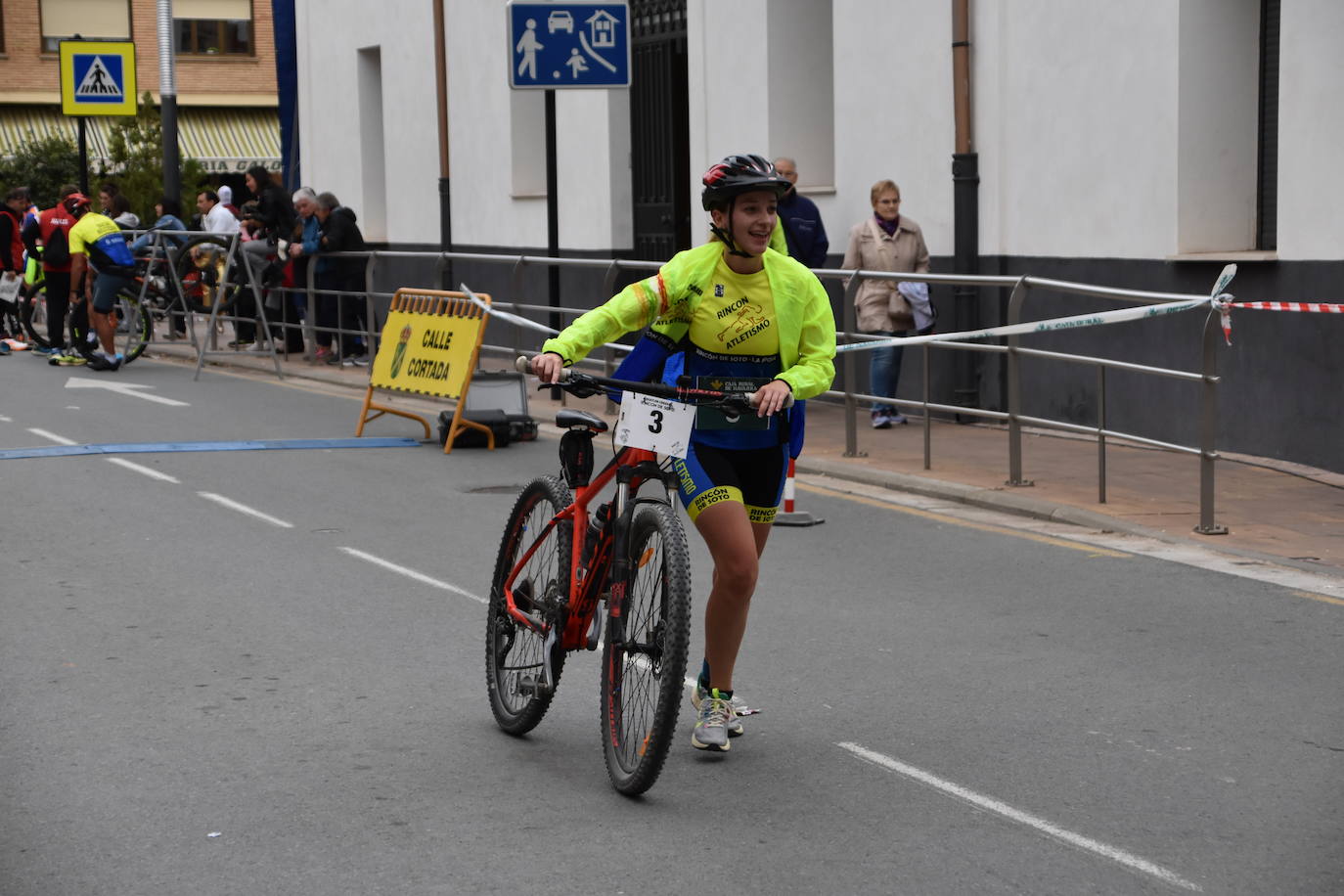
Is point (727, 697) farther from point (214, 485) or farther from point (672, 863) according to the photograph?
point (214, 485)

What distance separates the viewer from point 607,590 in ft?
19.6

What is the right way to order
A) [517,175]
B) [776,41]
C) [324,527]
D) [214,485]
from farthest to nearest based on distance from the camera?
[517,175] → [776,41] → [214,485] → [324,527]

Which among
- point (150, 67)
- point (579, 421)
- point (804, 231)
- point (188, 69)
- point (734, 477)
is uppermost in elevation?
point (150, 67)

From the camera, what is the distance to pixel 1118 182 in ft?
46.9

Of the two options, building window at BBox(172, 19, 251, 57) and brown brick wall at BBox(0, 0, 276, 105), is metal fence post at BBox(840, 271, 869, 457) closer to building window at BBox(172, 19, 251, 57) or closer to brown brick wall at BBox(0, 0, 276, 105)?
brown brick wall at BBox(0, 0, 276, 105)

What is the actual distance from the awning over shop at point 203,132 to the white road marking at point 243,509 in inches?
1519

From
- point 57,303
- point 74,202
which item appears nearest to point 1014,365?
point 74,202

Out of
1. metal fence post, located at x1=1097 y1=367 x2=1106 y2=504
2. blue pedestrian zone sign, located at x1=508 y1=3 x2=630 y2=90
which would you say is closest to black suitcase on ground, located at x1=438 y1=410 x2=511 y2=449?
blue pedestrian zone sign, located at x1=508 y1=3 x2=630 y2=90

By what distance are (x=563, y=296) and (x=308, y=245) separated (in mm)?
3508

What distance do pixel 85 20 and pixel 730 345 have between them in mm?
49089

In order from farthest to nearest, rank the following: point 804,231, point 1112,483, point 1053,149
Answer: point 804,231 < point 1053,149 < point 1112,483

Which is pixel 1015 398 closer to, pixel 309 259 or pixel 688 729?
pixel 688 729

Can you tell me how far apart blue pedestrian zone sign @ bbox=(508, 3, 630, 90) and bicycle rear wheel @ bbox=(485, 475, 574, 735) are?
34.1ft

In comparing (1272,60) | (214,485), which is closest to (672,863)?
(214,485)
